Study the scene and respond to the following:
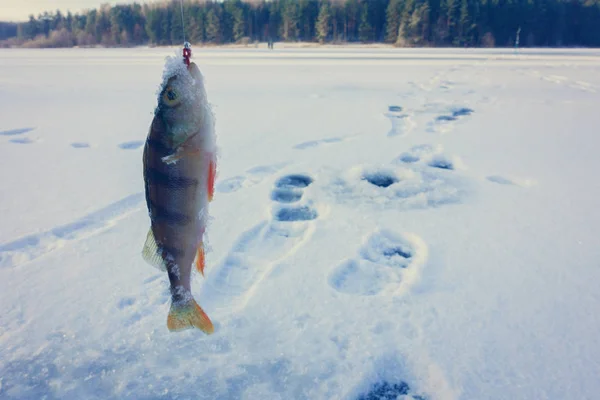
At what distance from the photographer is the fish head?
1.32 meters

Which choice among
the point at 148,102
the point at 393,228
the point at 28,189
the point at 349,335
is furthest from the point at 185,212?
the point at 148,102

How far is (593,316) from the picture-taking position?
2373mm

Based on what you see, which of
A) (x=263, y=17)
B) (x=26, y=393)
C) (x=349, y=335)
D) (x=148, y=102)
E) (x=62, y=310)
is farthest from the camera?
(x=263, y=17)

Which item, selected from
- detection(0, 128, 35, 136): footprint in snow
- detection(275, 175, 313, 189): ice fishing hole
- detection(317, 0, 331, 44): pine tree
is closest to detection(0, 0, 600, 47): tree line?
detection(317, 0, 331, 44): pine tree

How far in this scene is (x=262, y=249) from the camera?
3.18 m

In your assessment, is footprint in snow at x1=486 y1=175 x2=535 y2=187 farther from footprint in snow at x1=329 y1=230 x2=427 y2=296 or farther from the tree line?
the tree line

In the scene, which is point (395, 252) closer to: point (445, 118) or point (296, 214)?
point (296, 214)

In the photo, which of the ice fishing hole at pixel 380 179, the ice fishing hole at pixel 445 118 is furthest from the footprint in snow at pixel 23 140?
the ice fishing hole at pixel 445 118

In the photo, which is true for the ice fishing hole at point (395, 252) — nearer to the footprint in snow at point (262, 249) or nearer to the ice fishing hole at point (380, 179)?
the footprint in snow at point (262, 249)

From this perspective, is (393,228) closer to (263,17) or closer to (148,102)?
(148,102)

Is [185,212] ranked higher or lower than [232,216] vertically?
higher

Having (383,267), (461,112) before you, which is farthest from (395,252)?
(461,112)

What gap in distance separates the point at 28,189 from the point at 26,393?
288cm

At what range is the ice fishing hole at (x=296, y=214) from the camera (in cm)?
369
